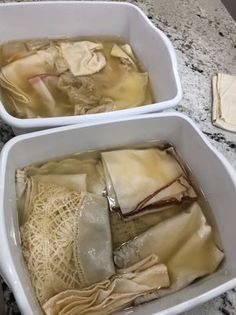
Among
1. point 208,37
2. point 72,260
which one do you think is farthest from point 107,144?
point 208,37

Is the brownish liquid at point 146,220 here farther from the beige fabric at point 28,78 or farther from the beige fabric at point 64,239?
the beige fabric at point 28,78

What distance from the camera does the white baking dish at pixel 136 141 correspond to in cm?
51

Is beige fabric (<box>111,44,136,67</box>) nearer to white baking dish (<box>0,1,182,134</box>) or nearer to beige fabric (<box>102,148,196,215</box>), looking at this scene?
white baking dish (<box>0,1,182,134</box>)

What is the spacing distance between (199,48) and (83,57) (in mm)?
251

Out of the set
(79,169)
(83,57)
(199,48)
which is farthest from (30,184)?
(199,48)

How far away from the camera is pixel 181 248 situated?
62cm

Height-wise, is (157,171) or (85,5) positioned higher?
(85,5)

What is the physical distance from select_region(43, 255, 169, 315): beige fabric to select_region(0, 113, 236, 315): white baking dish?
0.06ft

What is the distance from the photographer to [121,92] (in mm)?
802

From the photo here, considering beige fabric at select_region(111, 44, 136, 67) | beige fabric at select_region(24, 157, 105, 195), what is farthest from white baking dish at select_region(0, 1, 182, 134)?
beige fabric at select_region(24, 157, 105, 195)

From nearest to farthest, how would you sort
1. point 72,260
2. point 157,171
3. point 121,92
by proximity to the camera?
point 72,260 → point 157,171 → point 121,92

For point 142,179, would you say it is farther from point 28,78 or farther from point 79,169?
point 28,78

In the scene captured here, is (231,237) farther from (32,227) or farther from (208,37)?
(208,37)

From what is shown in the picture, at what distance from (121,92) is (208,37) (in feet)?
0.90
